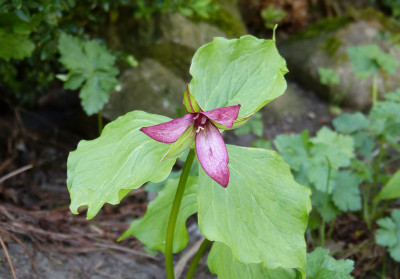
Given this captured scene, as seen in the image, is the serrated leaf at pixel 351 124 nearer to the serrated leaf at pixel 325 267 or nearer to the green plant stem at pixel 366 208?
the green plant stem at pixel 366 208

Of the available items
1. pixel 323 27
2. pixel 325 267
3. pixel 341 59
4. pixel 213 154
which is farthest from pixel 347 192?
pixel 323 27

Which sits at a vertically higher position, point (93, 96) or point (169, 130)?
point (169, 130)

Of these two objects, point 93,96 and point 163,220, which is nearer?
point 163,220

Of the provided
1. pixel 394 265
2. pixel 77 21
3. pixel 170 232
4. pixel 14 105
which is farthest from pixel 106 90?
pixel 394 265

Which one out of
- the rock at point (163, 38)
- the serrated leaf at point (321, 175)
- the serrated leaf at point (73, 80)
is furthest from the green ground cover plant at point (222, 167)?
the rock at point (163, 38)

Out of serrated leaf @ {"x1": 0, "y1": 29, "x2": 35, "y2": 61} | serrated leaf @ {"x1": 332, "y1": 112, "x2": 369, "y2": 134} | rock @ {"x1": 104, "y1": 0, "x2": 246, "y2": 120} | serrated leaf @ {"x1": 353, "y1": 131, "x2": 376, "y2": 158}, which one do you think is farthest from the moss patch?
serrated leaf @ {"x1": 0, "y1": 29, "x2": 35, "y2": 61}

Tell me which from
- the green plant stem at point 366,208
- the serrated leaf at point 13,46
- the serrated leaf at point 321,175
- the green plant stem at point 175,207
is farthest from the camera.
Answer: the green plant stem at point 366,208

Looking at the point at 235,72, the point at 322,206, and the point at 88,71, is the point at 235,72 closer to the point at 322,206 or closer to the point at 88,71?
the point at 322,206
